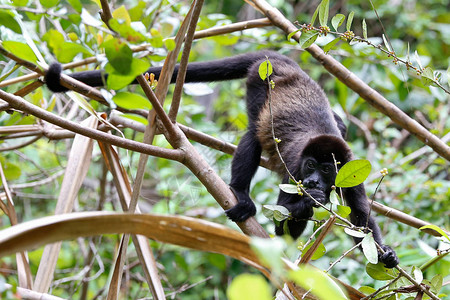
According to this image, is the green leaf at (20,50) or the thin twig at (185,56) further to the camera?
the thin twig at (185,56)

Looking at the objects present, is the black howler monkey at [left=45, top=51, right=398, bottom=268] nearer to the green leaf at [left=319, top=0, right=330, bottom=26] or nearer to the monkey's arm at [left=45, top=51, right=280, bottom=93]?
the monkey's arm at [left=45, top=51, right=280, bottom=93]

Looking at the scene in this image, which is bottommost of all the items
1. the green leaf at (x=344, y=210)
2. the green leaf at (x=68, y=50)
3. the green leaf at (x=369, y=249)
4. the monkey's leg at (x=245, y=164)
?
the green leaf at (x=369, y=249)

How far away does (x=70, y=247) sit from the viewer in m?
6.75

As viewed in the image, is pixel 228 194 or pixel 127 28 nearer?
pixel 127 28

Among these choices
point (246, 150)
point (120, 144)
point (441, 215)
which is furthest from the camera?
point (441, 215)

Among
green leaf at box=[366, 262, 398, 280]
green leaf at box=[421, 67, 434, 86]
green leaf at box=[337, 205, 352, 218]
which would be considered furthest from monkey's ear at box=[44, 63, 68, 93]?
green leaf at box=[421, 67, 434, 86]

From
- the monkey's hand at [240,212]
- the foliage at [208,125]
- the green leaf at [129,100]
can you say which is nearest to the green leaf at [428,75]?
the foliage at [208,125]

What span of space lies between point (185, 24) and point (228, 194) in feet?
3.08

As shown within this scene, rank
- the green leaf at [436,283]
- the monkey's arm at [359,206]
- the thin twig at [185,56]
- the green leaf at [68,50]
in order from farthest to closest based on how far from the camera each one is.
Result: the monkey's arm at [359,206] → the thin twig at [185,56] → the green leaf at [436,283] → the green leaf at [68,50]

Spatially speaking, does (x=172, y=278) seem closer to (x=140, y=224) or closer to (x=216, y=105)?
(x=216, y=105)

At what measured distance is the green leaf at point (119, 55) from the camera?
161 cm

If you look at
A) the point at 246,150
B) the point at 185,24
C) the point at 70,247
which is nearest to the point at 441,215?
the point at 246,150

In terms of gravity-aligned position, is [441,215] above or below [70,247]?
below

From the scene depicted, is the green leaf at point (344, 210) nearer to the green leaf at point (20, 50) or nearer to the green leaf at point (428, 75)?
the green leaf at point (428, 75)
